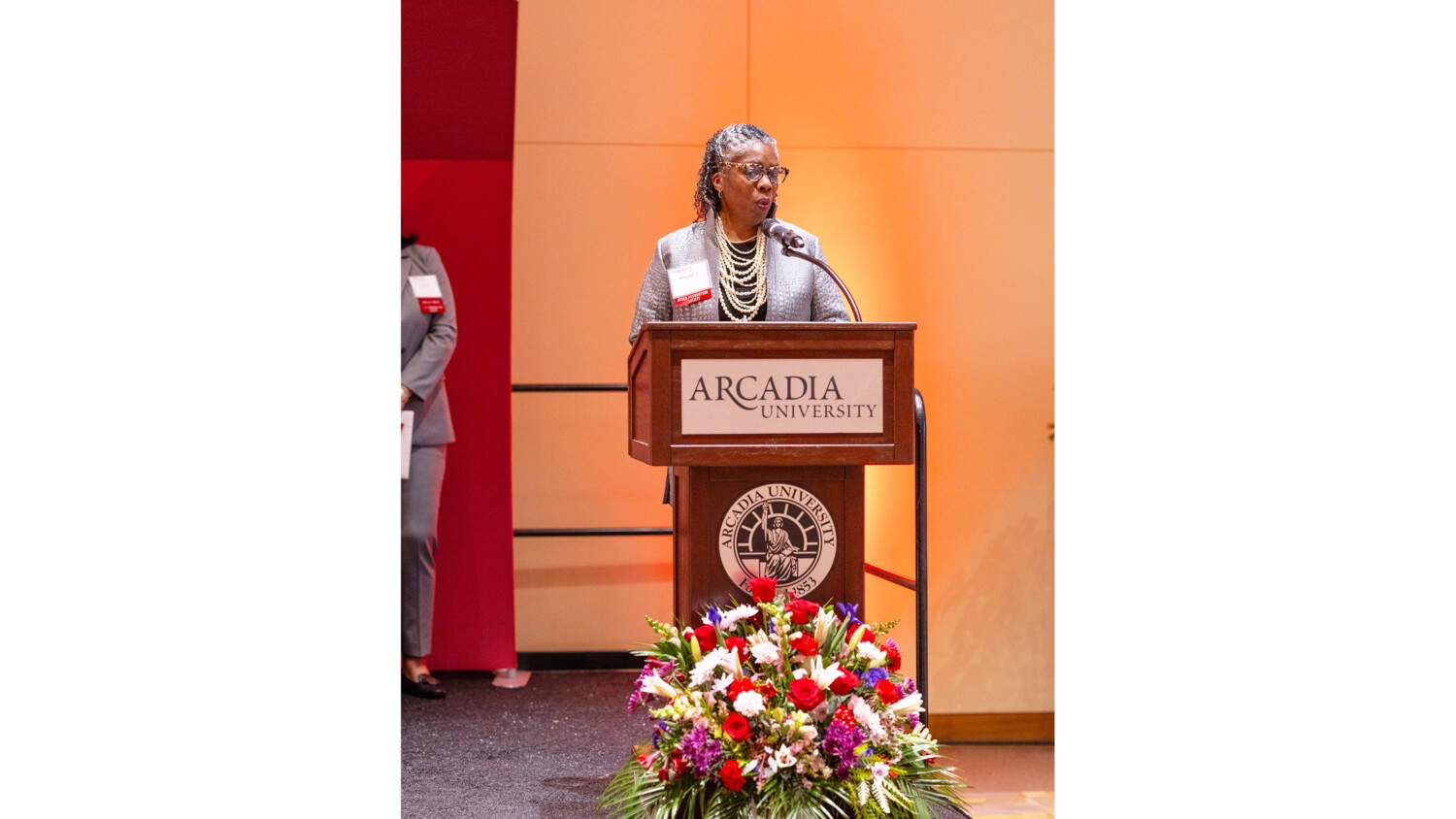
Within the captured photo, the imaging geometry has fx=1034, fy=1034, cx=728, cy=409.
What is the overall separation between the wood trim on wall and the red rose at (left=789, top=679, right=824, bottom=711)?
2.05 meters

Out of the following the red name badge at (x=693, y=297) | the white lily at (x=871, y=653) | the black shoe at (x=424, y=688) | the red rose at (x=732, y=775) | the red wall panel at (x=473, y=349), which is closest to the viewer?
the red rose at (x=732, y=775)

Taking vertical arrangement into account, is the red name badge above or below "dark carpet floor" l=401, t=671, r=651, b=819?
above

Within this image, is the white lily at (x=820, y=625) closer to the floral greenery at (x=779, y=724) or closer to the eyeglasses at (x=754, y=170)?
the floral greenery at (x=779, y=724)

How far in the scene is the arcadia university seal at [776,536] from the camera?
2131 mm

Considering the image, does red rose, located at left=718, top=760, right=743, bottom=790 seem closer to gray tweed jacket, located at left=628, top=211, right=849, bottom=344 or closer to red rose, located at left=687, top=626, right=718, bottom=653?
red rose, located at left=687, top=626, right=718, bottom=653

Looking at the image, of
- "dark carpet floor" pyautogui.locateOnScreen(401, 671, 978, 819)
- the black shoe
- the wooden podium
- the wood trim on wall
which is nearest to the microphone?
the wooden podium

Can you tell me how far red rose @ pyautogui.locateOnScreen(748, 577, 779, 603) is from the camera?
6.70 feet

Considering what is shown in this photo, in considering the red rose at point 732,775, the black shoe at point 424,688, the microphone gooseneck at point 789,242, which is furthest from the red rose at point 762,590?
the black shoe at point 424,688

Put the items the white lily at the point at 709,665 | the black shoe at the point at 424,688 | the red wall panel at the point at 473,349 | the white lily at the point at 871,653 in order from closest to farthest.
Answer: the white lily at the point at 709,665 → the white lily at the point at 871,653 → the black shoe at the point at 424,688 → the red wall panel at the point at 473,349

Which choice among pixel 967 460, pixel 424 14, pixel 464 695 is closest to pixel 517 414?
pixel 464 695

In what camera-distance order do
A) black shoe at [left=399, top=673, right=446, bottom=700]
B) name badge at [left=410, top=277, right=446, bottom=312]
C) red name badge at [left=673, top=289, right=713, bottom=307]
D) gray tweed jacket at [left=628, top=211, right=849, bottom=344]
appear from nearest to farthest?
1. red name badge at [left=673, top=289, right=713, bottom=307]
2. gray tweed jacket at [left=628, top=211, right=849, bottom=344]
3. black shoe at [left=399, top=673, right=446, bottom=700]
4. name badge at [left=410, top=277, right=446, bottom=312]

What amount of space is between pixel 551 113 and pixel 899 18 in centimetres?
135

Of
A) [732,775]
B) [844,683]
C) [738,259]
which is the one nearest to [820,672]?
[844,683]

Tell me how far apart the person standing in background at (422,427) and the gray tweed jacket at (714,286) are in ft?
4.01
